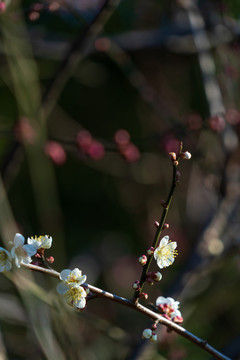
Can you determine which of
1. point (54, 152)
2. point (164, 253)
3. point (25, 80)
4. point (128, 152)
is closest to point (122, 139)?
point (128, 152)

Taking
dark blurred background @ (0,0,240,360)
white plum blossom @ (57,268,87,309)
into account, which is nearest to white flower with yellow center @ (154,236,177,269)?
white plum blossom @ (57,268,87,309)

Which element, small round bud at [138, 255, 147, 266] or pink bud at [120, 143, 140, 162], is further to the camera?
pink bud at [120, 143, 140, 162]

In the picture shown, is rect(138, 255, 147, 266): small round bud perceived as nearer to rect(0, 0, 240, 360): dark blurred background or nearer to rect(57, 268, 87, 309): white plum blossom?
rect(57, 268, 87, 309): white plum blossom

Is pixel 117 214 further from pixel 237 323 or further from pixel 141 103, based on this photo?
pixel 237 323

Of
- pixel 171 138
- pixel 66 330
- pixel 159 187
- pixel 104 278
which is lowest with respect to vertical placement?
pixel 104 278

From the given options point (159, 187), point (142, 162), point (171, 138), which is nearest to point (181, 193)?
point (159, 187)

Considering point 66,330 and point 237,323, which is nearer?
point 66,330

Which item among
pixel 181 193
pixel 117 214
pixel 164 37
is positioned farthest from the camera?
pixel 117 214
